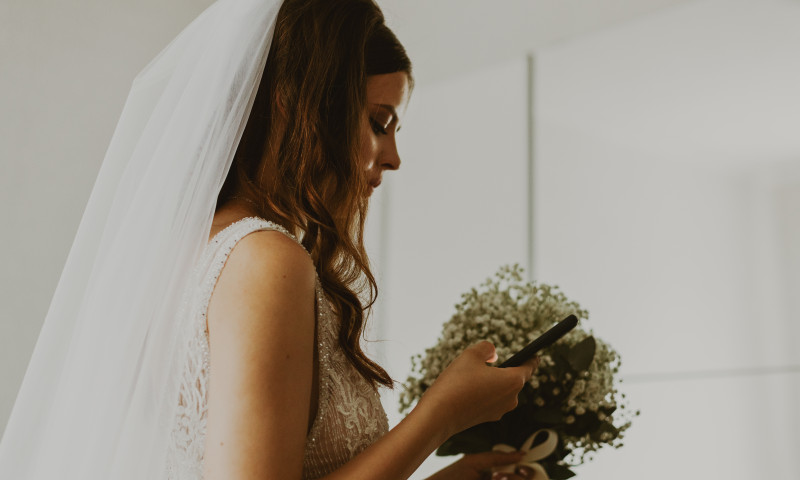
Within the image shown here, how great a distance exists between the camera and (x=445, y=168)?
278 centimetres

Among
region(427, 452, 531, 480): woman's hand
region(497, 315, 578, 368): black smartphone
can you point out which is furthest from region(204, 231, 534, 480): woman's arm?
region(427, 452, 531, 480): woman's hand

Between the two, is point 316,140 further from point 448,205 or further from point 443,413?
point 448,205

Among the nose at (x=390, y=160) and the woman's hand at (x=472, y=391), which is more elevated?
the nose at (x=390, y=160)

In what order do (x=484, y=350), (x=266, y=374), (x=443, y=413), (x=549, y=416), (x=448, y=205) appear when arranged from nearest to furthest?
(x=266, y=374) < (x=443, y=413) < (x=484, y=350) < (x=549, y=416) < (x=448, y=205)

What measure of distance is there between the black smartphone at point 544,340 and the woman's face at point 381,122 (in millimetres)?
312

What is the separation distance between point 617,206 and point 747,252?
0.43 metres

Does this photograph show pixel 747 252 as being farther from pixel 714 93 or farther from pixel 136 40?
pixel 136 40

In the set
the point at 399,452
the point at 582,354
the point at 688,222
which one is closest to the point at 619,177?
the point at 688,222

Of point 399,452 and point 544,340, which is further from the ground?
point 544,340

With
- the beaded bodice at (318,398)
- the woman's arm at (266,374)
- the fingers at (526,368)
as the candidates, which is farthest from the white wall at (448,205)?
the woman's arm at (266,374)

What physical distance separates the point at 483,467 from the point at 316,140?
26.0 inches

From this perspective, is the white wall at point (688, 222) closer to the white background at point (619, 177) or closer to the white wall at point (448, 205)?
the white background at point (619, 177)

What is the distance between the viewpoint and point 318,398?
0.91 m

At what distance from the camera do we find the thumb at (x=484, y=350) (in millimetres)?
978
